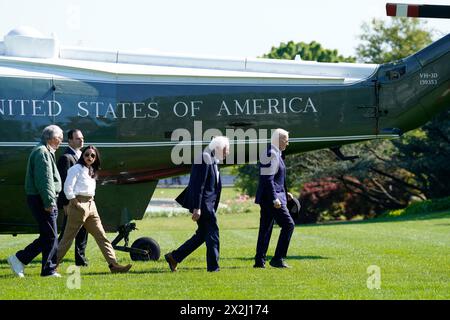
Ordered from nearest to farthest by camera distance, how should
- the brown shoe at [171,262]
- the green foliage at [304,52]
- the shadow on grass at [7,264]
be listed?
the brown shoe at [171,262] < the shadow on grass at [7,264] < the green foliage at [304,52]

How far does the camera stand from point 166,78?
14766 mm

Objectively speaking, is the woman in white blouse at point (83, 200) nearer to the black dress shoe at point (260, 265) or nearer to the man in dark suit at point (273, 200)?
the black dress shoe at point (260, 265)

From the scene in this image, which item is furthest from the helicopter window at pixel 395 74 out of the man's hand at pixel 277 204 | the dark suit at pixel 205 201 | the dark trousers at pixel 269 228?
the dark suit at pixel 205 201

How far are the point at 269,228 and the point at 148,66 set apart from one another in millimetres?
4155

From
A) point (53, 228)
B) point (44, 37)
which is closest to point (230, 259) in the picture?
point (53, 228)

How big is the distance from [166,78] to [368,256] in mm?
4561

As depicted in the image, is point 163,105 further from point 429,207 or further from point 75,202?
point 429,207

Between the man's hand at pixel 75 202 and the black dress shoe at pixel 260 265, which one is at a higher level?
the man's hand at pixel 75 202

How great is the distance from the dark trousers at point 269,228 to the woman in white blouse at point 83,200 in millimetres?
2208

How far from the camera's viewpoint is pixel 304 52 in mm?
84375

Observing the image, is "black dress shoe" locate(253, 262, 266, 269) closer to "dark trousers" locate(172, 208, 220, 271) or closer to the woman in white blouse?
"dark trousers" locate(172, 208, 220, 271)

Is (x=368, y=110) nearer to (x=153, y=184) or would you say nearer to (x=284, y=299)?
(x=153, y=184)

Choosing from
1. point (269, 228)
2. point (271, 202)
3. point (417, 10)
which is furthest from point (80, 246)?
point (417, 10)

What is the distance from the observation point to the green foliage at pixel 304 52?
269 ft
